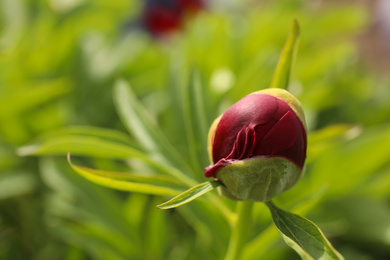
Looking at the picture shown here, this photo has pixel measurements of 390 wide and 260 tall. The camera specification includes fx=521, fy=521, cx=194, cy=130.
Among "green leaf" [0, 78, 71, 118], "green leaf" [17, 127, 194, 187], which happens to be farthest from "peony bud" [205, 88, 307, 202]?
"green leaf" [0, 78, 71, 118]

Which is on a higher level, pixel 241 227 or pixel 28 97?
pixel 28 97

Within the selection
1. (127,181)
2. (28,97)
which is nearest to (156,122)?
(28,97)

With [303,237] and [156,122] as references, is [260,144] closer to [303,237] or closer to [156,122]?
[303,237]

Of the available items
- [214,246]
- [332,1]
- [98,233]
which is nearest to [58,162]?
[98,233]

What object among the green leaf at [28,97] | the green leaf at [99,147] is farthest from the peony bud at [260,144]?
the green leaf at [28,97]

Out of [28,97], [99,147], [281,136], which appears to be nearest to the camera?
[281,136]

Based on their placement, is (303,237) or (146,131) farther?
(146,131)

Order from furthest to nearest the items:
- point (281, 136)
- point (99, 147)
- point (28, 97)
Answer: point (28, 97), point (99, 147), point (281, 136)

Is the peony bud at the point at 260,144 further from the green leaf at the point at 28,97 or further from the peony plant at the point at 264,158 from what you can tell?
the green leaf at the point at 28,97
